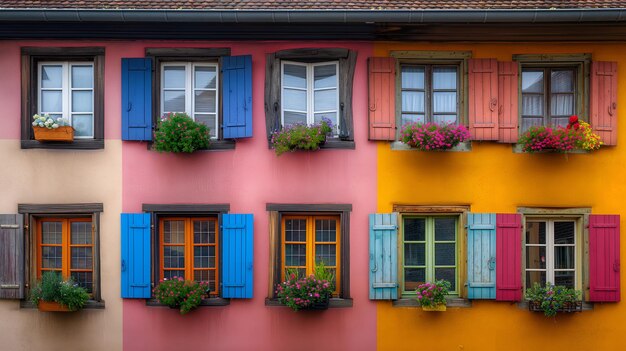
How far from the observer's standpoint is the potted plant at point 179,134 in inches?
293

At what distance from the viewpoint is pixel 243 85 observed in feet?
25.5

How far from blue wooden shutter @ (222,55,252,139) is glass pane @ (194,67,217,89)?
31cm

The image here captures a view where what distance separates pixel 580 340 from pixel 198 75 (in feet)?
21.5

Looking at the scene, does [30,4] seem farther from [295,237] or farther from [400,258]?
[400,258]

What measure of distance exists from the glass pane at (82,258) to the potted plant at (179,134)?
189 cm

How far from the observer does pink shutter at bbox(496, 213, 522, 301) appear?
25.4 ft

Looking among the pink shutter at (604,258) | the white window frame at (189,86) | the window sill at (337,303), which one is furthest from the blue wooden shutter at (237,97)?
the pink shutter at (604,258)

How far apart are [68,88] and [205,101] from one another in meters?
1.96

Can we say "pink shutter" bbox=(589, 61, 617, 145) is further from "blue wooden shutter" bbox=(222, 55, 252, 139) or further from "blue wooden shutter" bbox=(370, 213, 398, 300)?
"blue wooden shutter" bbox=(222, 55, 252, 139)

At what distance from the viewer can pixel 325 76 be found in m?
8.02

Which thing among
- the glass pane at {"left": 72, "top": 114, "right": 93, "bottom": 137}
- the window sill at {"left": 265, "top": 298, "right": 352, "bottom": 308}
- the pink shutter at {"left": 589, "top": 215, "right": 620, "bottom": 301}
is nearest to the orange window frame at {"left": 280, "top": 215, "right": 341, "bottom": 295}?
the window sill at {"left": 265, "top": 298, "right": 352, "bottom": 308}

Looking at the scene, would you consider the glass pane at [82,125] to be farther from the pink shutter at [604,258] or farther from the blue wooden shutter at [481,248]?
the pink shutter at [604,258]

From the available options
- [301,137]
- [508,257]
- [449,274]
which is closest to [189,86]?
[301,137]

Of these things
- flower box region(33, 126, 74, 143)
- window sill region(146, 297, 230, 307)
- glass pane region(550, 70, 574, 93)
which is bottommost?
window sill region(146, 297, 230, 307)
